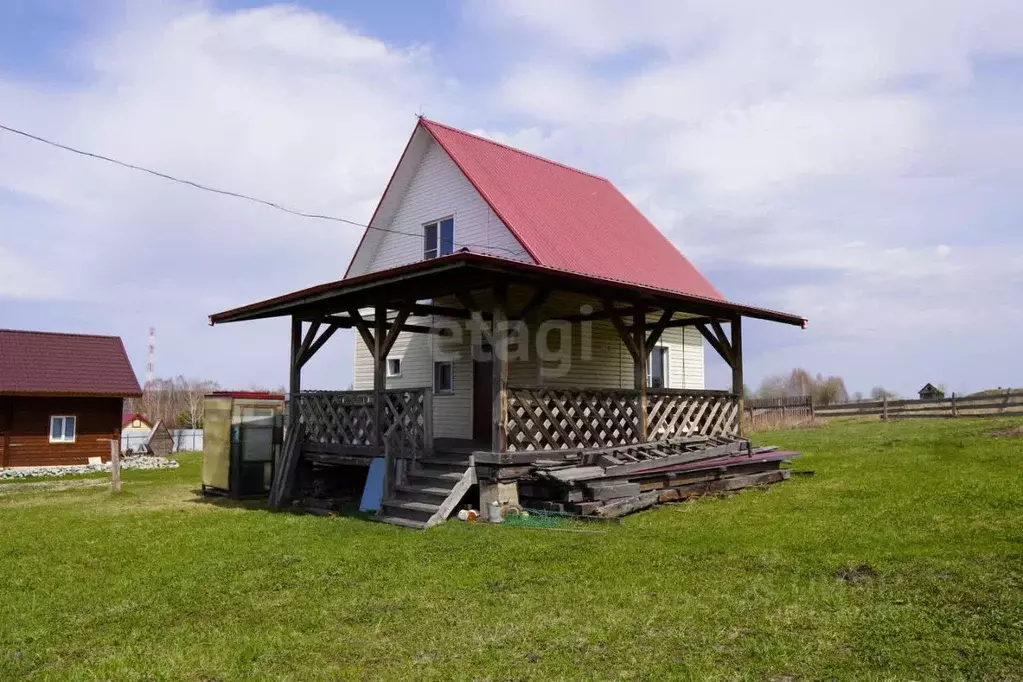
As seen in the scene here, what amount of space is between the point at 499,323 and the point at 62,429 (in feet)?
70.2

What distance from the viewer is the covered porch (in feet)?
36.5

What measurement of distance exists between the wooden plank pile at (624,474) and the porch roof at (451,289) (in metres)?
2.43

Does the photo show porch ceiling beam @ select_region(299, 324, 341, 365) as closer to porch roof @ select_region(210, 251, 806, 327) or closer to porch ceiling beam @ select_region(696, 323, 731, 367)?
porch roof @ select_region(210, 251, 806, 327)

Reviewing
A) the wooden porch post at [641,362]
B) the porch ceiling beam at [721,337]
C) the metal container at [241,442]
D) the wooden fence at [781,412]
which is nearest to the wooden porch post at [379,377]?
the metal container at [241,442]

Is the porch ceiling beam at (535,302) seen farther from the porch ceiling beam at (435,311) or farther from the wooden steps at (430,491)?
the wooden steps at (430,491)

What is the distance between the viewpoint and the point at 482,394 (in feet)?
52.2

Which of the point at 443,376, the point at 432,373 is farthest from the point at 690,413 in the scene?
the point at 432,373

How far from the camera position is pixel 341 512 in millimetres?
12516

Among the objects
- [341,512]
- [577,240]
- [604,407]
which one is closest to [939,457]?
[604,407]

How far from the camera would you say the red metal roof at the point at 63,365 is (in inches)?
1000

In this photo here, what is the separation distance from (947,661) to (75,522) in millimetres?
12154

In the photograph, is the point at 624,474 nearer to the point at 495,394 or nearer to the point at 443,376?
the point at 495,394

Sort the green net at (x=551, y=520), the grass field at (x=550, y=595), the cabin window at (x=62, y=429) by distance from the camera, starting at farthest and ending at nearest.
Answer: the cabin window at (x=62, y=429) < the green net at (x=551, y=520) < the grass field at (x=550, y=595)

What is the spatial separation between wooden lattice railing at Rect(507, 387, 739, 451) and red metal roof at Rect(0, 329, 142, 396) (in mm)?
19513
